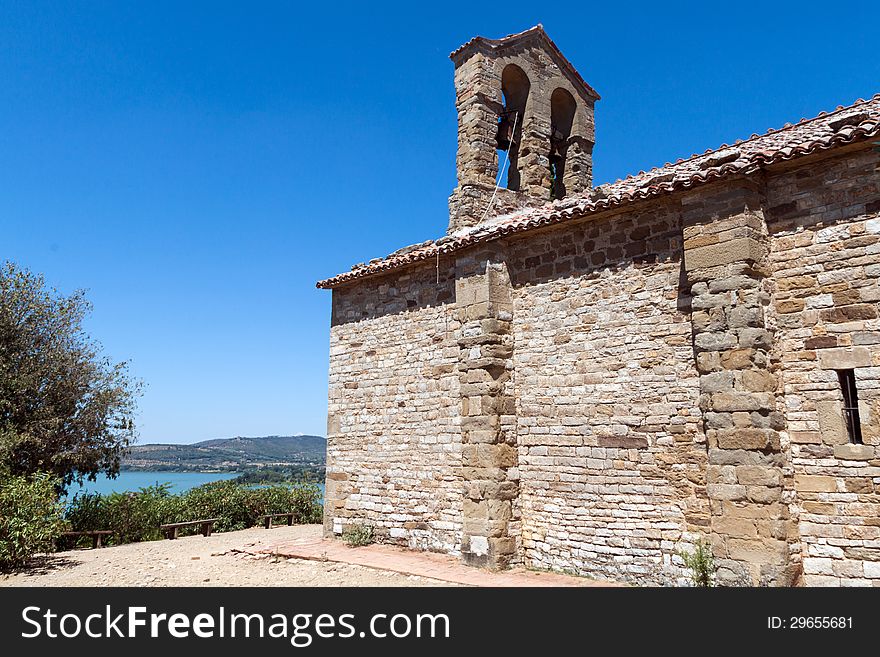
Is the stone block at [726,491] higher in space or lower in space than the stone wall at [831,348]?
lower

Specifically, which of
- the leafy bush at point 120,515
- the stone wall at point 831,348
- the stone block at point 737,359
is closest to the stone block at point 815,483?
the stone wall at point 831,348

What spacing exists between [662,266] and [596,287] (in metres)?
0.97

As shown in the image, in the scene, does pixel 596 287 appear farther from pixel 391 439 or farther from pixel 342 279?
pixel 342 279

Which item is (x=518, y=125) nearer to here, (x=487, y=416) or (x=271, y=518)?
(x=487, y=416)

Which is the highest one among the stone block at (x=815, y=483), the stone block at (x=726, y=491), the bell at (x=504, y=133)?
the bell at (x=504, y=133)

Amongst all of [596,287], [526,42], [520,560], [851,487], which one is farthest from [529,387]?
[526,42]

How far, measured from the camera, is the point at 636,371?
8297mm

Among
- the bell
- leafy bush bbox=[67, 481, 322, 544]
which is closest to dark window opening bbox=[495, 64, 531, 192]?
the bell

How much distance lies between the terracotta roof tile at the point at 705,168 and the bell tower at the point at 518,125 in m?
1.24

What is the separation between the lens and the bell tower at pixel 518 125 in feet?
40.8

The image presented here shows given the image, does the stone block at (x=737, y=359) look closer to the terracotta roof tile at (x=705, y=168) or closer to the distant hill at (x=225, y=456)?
the terracotta roof tile at (x=705, y=168)

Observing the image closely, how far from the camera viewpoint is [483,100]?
1250 centimetres

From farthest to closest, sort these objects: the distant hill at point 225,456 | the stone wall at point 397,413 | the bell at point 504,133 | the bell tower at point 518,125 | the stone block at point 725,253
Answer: the distant hill at point 225,456 → the bell at point 504,133 → the bell tower at point 518,125 → the stone wall at point 397,413 → the stone block at point 725,253

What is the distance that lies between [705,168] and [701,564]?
4.60 m
